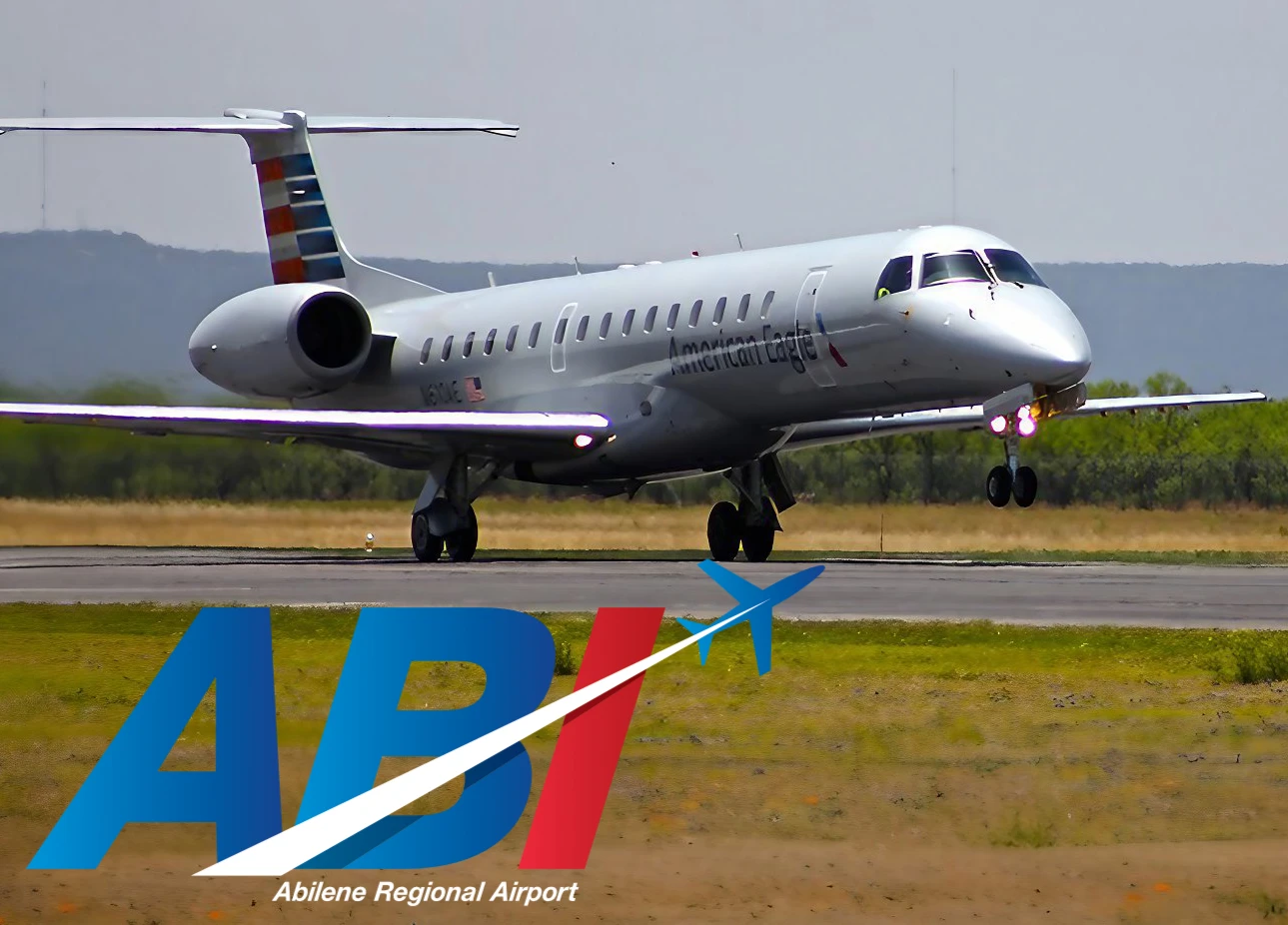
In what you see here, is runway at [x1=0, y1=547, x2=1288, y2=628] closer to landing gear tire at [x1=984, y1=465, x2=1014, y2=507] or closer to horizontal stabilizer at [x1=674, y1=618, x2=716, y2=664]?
landing gear tire at [x1=984, y1=465, x2=1014, y2=507]

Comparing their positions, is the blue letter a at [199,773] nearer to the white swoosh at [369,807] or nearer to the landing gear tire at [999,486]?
the white swoosh at [369,807]

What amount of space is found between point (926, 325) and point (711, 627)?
8331 millimetres

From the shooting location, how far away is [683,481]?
134 feet

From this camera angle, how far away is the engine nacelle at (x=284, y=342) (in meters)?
33.4

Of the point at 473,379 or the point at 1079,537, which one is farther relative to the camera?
the point at 1079,537

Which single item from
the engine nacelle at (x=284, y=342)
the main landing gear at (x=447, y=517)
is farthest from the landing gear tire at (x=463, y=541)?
the engine nacelle at (x=284, y=342)

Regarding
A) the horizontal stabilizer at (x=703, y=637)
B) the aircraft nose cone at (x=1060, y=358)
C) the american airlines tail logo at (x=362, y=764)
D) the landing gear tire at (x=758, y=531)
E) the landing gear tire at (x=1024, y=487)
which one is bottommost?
the landing gear tire at (x=758, y=531)

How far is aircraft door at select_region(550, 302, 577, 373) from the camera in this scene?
3181 centimetres

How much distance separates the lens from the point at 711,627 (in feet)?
59.2

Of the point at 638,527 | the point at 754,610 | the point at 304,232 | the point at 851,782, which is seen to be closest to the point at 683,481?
the point at 638,527

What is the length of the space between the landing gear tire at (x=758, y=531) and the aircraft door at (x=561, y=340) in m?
3.45

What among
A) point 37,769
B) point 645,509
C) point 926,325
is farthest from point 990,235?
point 37,769

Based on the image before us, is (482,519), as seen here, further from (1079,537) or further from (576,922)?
(576,922)

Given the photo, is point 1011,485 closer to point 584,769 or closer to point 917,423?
point 917,423
